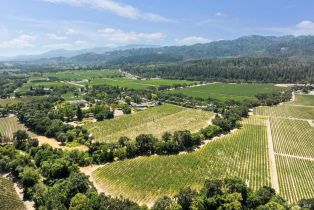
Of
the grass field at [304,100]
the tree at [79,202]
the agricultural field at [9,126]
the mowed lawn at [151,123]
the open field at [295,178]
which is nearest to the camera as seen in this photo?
the tree at [79,202]

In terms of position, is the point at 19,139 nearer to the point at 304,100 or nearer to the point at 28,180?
the point at 28,180

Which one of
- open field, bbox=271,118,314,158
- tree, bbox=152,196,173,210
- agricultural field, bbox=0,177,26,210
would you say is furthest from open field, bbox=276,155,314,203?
agricultural field, bbox=0,177,26,210

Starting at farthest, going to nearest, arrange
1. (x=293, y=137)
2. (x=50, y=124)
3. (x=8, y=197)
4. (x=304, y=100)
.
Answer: (x=304, y=100), (x=50, y=124), (x=293, y=137), (x=8, y=197)

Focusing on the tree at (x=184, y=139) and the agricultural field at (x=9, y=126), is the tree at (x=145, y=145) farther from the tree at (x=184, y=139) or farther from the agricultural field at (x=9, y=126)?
the agricultural field at (x=9, y=126)

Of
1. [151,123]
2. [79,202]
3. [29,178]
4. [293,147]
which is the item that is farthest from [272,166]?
[29,178]

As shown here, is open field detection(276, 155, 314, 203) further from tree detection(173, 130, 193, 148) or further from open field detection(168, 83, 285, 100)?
open field detection(168, 83, 285, 100)

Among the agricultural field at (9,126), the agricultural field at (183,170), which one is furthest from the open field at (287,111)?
the agricultural field at (9,126)

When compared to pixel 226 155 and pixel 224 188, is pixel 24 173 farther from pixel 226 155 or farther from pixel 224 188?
pixel 226 155
